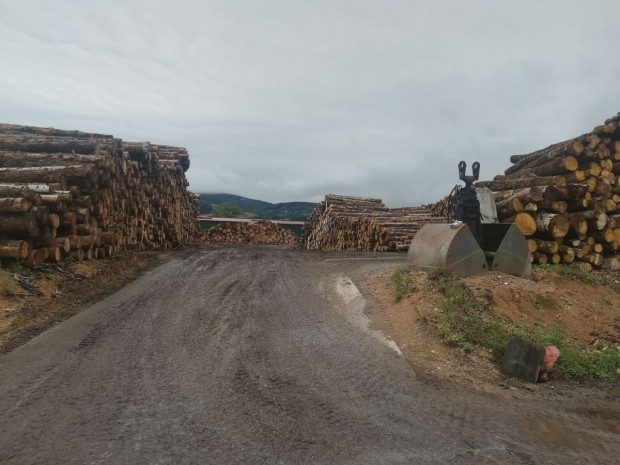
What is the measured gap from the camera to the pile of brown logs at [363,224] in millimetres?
15938

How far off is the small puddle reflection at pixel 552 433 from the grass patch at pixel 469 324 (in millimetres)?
1382

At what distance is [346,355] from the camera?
16.9 ft

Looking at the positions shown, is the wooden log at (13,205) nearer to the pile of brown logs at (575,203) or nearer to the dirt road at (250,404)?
the dirt road at (250,404)

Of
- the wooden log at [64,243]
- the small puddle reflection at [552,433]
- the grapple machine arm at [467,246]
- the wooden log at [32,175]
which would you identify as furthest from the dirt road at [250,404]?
the wooden log at [32,175]

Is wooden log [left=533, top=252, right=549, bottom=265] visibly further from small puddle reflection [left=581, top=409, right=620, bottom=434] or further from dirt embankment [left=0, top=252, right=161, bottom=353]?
dirt embankment [left=0, top=252, right=161, bottom=353]

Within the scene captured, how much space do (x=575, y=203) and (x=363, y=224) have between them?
804cm

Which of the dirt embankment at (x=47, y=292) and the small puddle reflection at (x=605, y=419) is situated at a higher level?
the dirt embankment at (x=47, y=292)

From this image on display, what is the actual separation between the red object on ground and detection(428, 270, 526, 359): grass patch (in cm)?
46

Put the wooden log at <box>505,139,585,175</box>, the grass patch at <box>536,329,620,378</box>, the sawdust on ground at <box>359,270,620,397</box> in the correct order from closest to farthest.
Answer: the sawdust on ground at <box>359,270,620,397</box>, the grass patch at <box>536,329,620,378</box>, the wooden log at <box>505,139,585,175</box>

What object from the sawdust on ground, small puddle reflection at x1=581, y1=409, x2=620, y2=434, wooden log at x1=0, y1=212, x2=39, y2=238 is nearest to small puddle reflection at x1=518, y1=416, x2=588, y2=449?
small puddle reflection at x1=581, y1=409, x2=620, y2=434

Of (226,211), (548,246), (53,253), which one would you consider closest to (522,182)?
(548,246)

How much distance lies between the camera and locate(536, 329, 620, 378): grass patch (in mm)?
5000

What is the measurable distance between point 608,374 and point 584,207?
700 centimetres

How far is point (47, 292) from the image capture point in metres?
6.82
